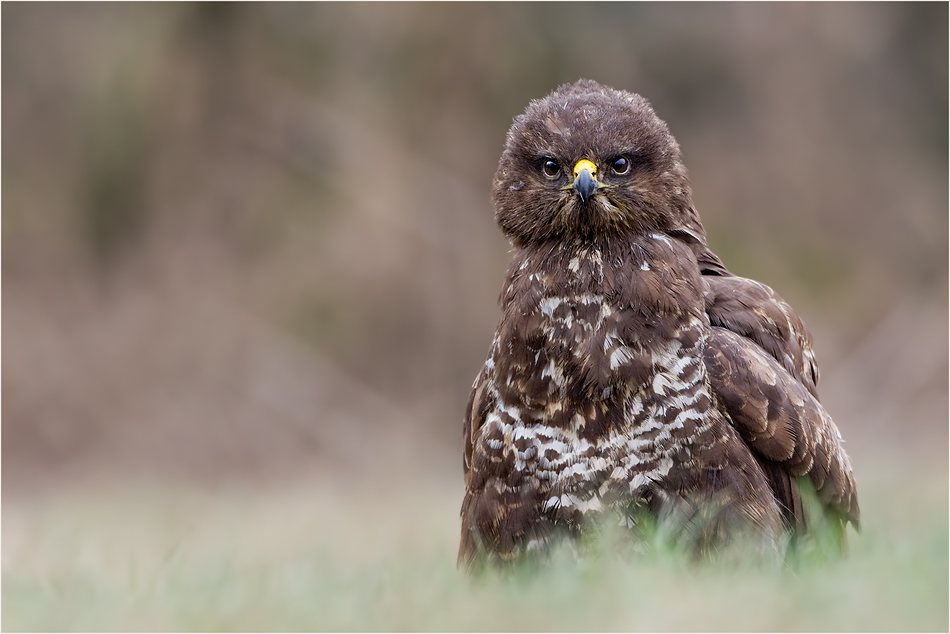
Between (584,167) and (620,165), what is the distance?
0.56 ft

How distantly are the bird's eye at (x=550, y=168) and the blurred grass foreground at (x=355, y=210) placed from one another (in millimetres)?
7090

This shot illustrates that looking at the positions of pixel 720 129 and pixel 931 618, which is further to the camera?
pixel 720 129

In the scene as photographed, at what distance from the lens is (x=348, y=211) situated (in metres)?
13.0

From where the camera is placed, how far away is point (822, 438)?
4.29m

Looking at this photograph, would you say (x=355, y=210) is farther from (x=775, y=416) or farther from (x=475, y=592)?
(x=475, y=592)

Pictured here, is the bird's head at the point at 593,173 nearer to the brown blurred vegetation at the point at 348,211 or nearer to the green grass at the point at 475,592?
the green grass at the point at 475,592

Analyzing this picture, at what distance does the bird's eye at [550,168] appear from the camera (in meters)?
4.46

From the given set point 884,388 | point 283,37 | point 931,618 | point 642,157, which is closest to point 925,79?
Answer: point 884,388

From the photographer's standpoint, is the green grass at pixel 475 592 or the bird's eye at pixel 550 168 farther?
the bird's eye at pixel 550 168

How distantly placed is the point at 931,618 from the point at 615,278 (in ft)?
6.10

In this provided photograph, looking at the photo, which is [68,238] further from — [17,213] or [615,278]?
[615,278]

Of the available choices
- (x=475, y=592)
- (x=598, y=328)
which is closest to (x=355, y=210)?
(x=598, y=328)

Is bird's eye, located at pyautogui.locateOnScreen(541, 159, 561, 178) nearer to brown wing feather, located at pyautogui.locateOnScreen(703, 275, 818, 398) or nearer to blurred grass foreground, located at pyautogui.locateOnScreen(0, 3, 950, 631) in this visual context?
brown wing feather, located at pyautogui.locateOnScreen(703, 275, 818, 398)

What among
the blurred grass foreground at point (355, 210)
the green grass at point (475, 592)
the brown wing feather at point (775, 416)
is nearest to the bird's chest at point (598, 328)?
the brown wing feather at point (775, 416)
